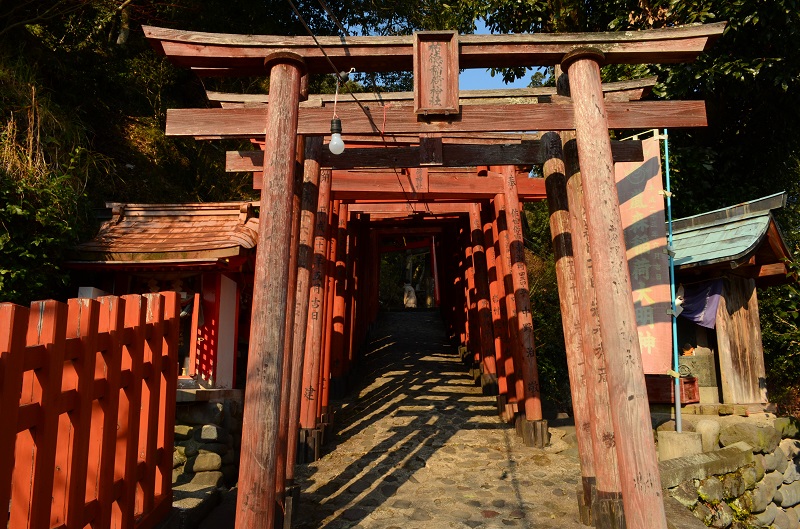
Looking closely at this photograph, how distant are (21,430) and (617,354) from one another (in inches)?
149

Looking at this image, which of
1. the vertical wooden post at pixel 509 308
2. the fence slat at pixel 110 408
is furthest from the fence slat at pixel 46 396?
the vertical wooden post at pixel 509 308

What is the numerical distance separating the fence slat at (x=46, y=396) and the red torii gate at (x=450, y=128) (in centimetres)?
128

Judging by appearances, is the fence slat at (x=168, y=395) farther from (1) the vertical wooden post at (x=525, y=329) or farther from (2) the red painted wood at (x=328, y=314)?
(1) the vertical wooden post at (x=525, y=329)

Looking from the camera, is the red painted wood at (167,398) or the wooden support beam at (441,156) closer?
the red painted wood at (167,398)

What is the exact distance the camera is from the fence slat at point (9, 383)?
9.52ft

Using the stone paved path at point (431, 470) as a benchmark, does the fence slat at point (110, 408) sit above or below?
above

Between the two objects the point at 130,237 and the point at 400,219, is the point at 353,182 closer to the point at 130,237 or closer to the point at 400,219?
the point at 130,237

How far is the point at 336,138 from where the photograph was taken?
4938 millimetres

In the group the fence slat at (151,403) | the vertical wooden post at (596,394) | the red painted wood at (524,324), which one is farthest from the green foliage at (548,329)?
the fence slat at (151,403)

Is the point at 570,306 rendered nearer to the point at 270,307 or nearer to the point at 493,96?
the point at 493,96

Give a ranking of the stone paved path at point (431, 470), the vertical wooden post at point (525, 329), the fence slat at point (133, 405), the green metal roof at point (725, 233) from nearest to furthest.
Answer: the fence slat at point (133, 405) → the stone paved path at point (431, 470) → the vertical wooden post at point (525, 329) → the green metal roof at point (725, 233)

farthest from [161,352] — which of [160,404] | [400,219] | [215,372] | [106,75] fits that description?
[106,75]

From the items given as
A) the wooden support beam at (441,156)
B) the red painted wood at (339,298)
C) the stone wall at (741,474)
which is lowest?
the stone wall at (741,474)

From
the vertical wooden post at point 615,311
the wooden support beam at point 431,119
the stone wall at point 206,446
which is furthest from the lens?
the stone wall at point 206,446
